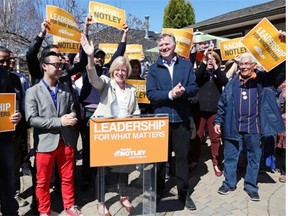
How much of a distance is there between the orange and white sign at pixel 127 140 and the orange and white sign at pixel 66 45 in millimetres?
1892

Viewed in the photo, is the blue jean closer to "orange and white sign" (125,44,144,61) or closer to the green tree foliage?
"orange and white sign" (125,44,144,61)

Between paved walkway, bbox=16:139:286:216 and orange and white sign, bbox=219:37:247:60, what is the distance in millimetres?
2235

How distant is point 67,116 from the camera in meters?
3.52

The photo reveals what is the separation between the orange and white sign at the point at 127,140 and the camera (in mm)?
3217

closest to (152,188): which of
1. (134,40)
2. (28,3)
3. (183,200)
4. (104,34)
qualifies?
(183,200)

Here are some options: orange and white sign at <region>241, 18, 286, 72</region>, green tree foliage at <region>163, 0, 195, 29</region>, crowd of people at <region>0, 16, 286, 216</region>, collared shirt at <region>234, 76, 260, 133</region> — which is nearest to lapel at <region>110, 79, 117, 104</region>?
crowd of people at <region>0, 16, 286, 216</region>

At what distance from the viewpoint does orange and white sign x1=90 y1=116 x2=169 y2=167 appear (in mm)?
3217

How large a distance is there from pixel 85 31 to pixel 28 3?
46.3 ft

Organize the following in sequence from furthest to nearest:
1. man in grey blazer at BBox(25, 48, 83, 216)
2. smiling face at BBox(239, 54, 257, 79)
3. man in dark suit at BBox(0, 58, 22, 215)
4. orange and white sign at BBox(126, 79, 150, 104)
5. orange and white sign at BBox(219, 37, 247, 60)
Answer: orange and white sign at BBox(219, 37, 247, 60)
orange and white sign at BBox(126, 79, 150, 104)
smiling face at BBox(239, 54, 257, 79)
man in grey blazer at BBox(25, 48, 83, 216)
man in dark suit at BBox(0, 58, 22, 215)

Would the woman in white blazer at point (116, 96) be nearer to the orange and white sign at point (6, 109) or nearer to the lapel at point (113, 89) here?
the lapel at point (113, 89)

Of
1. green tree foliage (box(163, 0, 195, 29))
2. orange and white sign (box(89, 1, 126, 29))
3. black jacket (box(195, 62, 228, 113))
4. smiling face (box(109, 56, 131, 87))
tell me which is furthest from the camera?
green tree foliage (box(163, 0, 195, 29))

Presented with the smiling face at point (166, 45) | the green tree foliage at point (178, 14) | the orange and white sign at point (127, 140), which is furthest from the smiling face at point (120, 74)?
the green tree foliage at point (178, 14)

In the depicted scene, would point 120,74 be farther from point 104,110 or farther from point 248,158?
point 248,158

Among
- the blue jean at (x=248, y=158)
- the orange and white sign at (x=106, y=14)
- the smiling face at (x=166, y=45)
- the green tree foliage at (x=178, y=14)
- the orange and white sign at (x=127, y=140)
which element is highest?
the green tree foliage at (x=178, y=14)
